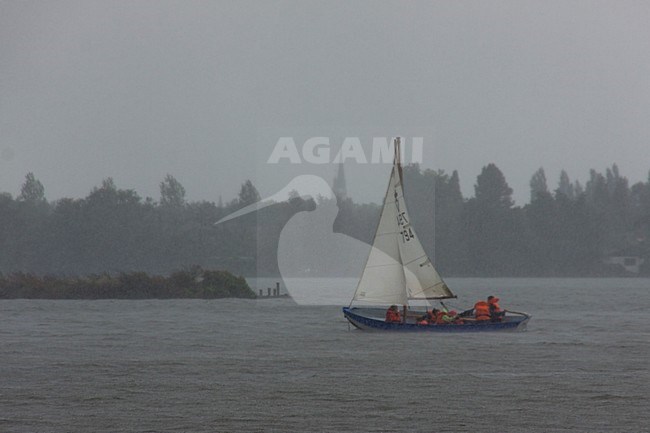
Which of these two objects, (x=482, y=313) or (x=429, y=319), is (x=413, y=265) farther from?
(x=482, y=313)

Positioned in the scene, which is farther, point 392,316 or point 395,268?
point 395,268

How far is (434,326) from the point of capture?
2188 inches

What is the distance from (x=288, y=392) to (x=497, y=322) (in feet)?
77.0

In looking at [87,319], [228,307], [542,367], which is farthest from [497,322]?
[228,307]

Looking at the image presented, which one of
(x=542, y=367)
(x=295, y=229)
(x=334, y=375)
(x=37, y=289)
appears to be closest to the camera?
(x=334, y=375)

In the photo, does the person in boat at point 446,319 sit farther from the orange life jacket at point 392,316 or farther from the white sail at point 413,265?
the orange life jacket at point 392,316

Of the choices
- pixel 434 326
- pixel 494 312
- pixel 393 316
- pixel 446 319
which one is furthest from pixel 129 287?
pixel 434 326

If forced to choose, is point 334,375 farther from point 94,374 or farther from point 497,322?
point 497,322

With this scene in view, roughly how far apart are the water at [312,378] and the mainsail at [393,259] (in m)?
2.26

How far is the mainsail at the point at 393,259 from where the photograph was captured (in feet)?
190

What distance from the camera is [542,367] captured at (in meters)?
43.5

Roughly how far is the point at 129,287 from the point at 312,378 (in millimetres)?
66273

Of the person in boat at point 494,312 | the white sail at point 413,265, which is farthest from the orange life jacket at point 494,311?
the white sail at point 413,265

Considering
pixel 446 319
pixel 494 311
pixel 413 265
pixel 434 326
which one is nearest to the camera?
pixel 434 326
